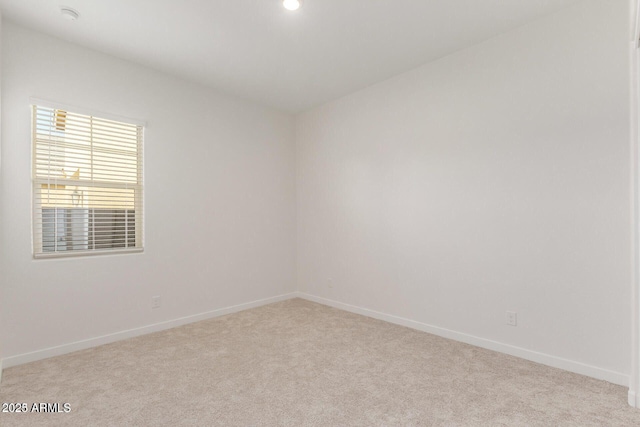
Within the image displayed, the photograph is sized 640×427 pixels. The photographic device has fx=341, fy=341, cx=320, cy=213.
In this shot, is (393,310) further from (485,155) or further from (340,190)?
(485,155)

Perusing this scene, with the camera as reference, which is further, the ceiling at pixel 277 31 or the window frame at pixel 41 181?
the window frame at pixel 41 181

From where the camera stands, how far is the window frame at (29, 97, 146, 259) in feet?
9.13

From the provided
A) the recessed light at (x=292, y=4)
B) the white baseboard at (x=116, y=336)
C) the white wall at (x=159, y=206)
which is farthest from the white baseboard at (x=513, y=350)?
the recessed light at (x=292, y=4)

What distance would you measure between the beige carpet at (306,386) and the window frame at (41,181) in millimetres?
850

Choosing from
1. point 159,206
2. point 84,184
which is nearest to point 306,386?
point 159,206

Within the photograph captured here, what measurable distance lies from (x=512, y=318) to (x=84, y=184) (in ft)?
Answer: 12.8

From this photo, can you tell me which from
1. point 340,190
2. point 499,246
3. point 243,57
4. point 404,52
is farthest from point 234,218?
point 499,246

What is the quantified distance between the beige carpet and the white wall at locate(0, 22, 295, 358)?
422 mm

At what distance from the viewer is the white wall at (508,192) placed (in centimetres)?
239

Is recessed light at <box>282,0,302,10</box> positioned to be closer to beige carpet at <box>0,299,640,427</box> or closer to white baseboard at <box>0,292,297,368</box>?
beige carpet at <box>0,299,640,427</box>

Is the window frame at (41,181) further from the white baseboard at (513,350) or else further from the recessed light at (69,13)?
the white baseboard at (513,350)

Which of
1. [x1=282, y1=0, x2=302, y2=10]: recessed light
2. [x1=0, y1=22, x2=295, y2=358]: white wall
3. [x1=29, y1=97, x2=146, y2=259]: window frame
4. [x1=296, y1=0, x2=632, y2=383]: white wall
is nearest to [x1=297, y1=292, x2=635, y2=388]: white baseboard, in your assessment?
[x1=296, y1=0, x2=632, y2=383]: white wall

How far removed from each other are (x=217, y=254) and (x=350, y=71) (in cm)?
255

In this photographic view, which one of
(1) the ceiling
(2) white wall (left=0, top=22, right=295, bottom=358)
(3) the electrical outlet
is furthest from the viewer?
(3) the electrical outlet
